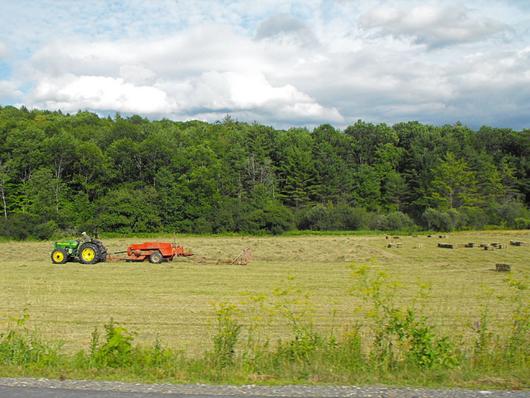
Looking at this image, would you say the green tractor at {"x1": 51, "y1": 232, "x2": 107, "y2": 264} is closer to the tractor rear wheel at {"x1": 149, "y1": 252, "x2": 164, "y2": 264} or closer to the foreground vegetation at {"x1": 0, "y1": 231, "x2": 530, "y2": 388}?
the foreground vegetation at {"x1": 0, "y1": 231, "x2": 530, "y2": 388}

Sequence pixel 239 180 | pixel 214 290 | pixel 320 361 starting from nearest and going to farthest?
1. pixel 320 361
2. pixel 214 290
3. pixel 239 180

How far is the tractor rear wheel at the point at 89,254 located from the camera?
2612cm

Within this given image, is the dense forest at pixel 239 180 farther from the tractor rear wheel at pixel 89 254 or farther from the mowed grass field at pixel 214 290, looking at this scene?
the tractor rear wheel at pixel 89 254

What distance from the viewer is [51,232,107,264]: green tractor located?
86.1ft

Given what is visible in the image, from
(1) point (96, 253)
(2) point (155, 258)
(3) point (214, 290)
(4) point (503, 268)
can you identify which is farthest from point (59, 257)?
(4) point (503, 268)

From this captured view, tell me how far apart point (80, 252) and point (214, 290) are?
33.3 ft

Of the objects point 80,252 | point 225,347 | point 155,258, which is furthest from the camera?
point 155,258

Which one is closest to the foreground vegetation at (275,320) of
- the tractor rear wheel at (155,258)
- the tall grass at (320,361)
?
the tall grass at (320,361)

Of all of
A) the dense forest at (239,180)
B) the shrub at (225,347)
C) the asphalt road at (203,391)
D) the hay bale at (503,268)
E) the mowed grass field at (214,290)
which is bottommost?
the mowed grass field at (214,290)

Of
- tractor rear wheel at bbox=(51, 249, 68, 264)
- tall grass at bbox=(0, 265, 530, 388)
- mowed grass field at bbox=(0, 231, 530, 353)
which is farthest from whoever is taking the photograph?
tractor rear wheel at bbox=(51, 249, 68, 264)

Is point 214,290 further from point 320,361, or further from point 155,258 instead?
point 320,361

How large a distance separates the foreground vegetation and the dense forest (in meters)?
24.2

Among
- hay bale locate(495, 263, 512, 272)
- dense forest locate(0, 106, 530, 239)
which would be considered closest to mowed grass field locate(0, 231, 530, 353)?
hay bale locate(495, 263, 512, 272)

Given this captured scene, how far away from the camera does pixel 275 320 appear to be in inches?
533
